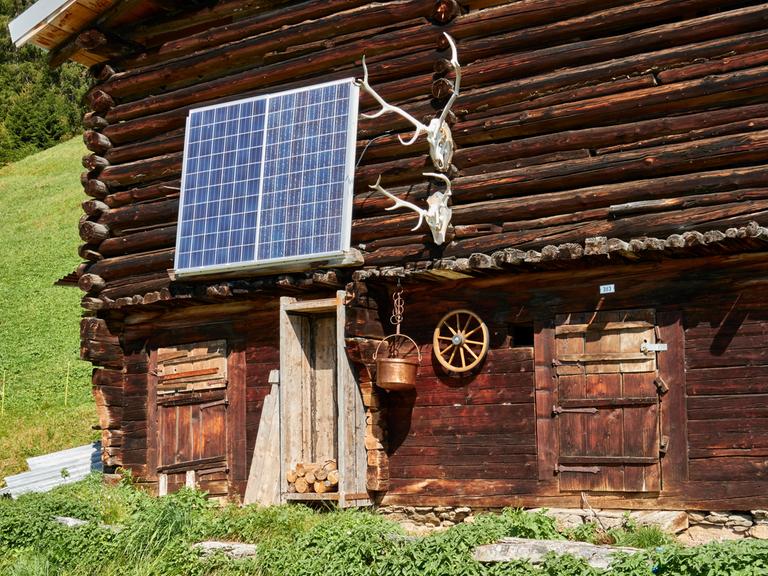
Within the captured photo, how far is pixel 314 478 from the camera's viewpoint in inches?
509

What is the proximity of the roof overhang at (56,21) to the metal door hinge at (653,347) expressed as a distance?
28.5 ft

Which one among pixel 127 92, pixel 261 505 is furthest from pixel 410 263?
pixel 127 92

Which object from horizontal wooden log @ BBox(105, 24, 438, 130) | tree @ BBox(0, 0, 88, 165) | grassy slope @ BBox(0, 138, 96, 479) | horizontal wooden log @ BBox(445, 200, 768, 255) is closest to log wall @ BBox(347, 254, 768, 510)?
horizontal wooden log @ BBox(445, 200, 768, 255)

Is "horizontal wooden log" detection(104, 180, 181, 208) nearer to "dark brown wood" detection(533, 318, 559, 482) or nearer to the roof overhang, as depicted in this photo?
the roof overhang

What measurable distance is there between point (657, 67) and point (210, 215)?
5.85 meters

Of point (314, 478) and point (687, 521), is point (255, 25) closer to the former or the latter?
point (314, 478)

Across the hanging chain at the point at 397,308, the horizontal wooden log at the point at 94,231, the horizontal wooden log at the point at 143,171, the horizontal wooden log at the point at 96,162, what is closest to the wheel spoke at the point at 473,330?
the hanging chain at the point at 397,308

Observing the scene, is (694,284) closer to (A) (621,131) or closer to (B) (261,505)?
(A) (621,131)

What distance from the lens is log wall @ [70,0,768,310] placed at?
11.0 m

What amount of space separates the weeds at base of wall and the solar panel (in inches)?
121

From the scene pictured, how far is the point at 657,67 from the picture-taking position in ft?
37.4

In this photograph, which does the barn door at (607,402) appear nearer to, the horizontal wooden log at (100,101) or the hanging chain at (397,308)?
the hanging chain at (397,308)

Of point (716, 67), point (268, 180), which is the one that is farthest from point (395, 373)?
point (716, 67)

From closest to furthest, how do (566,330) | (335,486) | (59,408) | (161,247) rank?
(566,330) → (335,486) → (161,247) → (59,408)
